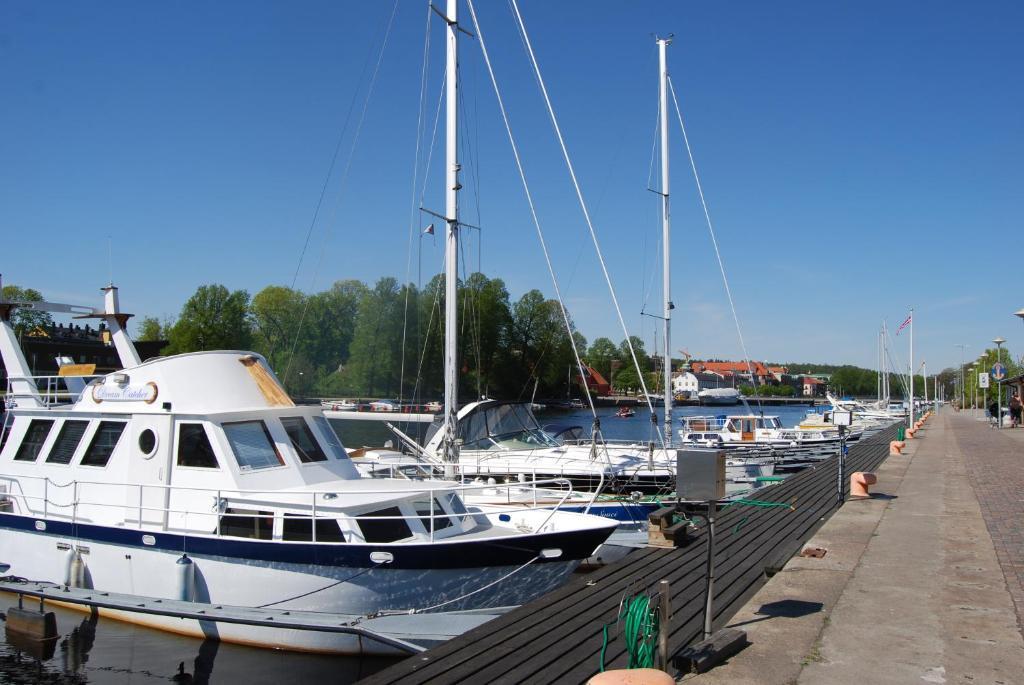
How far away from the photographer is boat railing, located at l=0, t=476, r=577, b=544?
10750 mm

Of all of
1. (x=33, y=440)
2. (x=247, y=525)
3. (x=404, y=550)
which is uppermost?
(x=33, y=440)

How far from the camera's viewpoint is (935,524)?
13930 mm

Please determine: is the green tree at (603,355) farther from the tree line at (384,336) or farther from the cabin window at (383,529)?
the cabin window at (383,529)

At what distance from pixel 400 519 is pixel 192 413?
149 inches

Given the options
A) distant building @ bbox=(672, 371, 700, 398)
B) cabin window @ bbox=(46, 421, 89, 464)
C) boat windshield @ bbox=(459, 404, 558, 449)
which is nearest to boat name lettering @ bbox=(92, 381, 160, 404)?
cabin window @ bbox=(46, 421, 89, 464)

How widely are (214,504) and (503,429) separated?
13.3 m

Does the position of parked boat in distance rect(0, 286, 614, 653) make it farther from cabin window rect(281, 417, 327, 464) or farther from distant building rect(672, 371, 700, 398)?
distant building rect(672, 371, 700, 398)

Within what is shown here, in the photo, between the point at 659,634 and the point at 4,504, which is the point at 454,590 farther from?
the point at 4,504

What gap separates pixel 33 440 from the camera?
13906mm

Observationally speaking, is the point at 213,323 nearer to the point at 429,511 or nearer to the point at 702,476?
the point at 429,511

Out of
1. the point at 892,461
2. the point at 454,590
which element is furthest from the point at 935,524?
the point at 892,461

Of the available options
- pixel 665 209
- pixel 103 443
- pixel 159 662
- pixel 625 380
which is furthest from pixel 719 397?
pixel 159 662

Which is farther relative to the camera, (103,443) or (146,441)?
(103,443)

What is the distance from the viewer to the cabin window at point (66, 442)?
13180 millimetres
